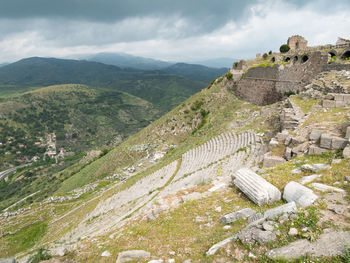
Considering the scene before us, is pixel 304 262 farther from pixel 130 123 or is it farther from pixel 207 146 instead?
pixel 130 123

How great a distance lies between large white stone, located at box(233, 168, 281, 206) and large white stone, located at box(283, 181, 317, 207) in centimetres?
37

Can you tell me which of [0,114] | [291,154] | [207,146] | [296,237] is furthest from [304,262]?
[0,114]

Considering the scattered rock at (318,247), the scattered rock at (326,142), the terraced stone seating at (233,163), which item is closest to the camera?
the scattered rock at (318,247)

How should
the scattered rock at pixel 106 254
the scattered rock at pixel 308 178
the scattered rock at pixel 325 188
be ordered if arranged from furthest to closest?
the scattered rock at pixel 308 178 < the scattered rock at pixel 106 254 < the scattered rock at pixel 325 188

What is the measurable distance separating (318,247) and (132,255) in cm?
463

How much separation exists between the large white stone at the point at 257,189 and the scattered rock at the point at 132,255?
4028mm

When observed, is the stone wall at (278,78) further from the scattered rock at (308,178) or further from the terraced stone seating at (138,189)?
the scattered rock at (308,178)

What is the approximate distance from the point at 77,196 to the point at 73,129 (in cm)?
13203

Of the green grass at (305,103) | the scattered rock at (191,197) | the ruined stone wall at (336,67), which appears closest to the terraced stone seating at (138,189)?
the scattered rock at (191,197)

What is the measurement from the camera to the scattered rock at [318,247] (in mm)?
3824

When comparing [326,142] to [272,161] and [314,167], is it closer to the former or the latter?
[314,167]

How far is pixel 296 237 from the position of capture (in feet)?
14.6

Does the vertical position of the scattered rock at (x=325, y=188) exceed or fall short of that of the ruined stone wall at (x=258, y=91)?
it falls short

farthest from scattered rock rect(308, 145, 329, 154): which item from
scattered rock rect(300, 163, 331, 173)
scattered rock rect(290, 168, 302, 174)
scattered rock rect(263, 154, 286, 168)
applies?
scattered rock rect(290, 168, 302, 174)
